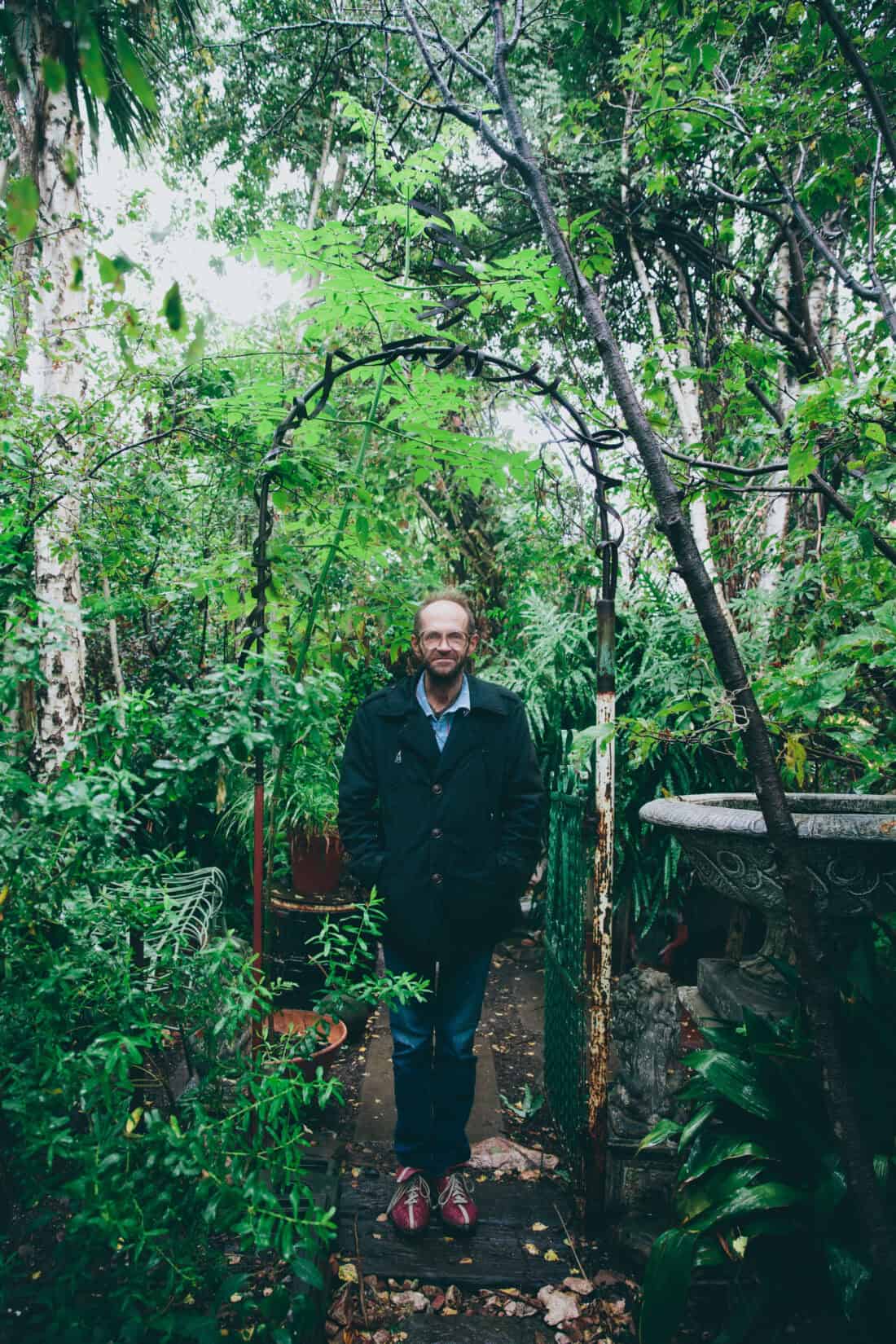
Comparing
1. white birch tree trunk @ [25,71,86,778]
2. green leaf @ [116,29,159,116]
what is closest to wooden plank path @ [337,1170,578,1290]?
white birch tree trunk @ [25,71,86,778]

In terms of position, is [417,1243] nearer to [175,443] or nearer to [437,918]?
[437,918]

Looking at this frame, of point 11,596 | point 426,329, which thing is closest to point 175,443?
point 426,329

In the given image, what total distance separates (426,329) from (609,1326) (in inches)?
116

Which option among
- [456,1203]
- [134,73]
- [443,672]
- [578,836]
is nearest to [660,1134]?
[456,1203]

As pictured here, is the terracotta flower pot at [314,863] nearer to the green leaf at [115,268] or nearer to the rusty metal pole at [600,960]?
the rusty metal pole at [600,960]

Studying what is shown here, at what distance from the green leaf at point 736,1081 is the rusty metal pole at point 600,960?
29 centimetres

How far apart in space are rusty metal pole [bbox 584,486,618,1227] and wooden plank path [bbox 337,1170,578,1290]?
0.18m

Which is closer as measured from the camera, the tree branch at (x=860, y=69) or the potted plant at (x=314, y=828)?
the tree branch at (x=860, y=69)

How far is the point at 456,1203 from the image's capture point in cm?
241

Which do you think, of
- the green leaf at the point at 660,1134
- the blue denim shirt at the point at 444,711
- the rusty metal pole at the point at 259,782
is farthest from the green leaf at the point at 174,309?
the green leaf at the point at 660,1134

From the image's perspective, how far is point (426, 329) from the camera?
2.40 metres

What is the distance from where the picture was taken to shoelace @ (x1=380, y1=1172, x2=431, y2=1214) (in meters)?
2.42

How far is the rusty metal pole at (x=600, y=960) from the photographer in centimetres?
239

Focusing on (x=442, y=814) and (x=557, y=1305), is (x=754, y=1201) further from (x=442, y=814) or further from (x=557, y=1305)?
(x=442, y=814)
